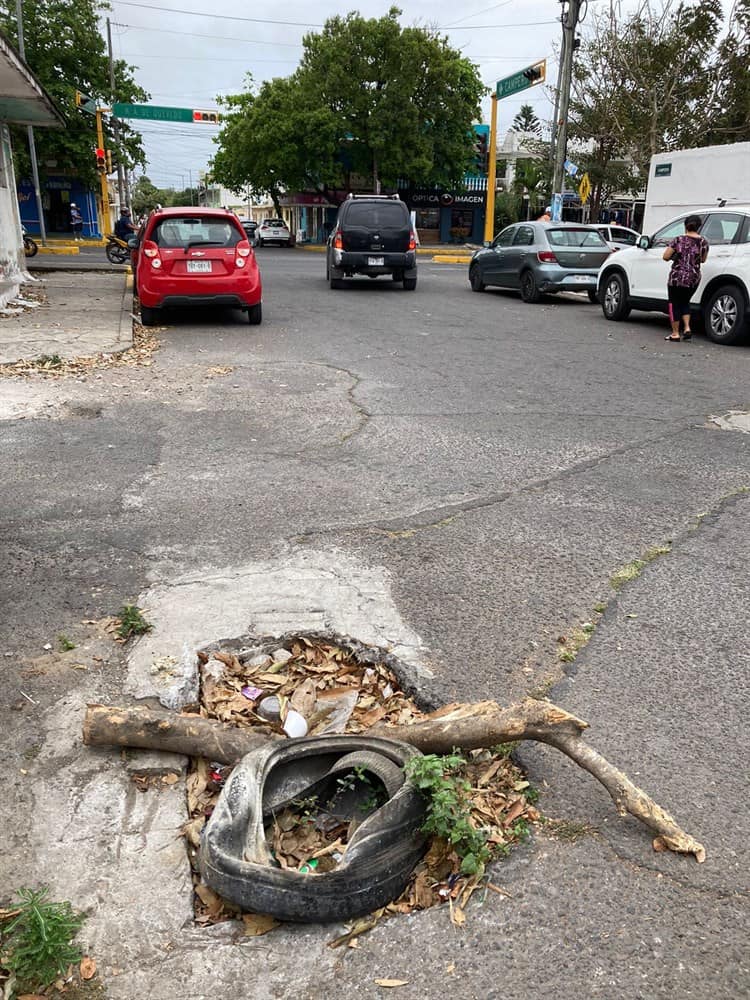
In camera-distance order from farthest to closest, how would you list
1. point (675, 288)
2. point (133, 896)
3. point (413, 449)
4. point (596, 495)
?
1. point (675, 288)
2. point (413, 449)
3. point (596, 495)
4. point (133, 896)

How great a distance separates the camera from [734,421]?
759cm

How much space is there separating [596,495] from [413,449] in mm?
1572

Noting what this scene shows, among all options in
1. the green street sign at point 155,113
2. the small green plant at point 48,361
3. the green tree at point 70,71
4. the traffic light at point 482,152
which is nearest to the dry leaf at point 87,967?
the small green plant at point 48,361

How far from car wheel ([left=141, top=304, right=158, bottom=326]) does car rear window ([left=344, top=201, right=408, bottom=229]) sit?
22.7 feet

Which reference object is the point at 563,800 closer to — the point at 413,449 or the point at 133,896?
the point at 133,896

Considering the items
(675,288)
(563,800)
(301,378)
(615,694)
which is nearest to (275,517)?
(615,694)

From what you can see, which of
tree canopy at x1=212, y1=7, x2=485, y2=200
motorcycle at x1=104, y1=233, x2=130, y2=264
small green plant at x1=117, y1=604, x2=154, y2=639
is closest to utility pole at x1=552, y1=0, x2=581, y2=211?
motorcycle at x1=104, y1=233, x2=130, y2=264

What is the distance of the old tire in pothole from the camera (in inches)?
86.1

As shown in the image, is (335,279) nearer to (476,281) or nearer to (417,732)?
(476,281)

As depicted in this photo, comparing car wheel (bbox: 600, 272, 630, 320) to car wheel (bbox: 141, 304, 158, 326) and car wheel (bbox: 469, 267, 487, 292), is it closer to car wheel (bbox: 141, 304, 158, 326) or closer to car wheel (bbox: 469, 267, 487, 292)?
car wheel (bbox: 469, 267, 487, 292)

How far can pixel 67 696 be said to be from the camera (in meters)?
3.13

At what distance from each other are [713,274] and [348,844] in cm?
1148

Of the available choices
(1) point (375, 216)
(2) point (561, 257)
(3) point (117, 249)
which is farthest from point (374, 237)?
(3) point (117, 249)

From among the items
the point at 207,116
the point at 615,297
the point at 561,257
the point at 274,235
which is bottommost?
Answer: the point at 615,297
